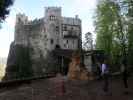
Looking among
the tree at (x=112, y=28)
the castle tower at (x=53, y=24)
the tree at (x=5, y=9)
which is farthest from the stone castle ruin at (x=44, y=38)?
the tree at (x=5, y=9)

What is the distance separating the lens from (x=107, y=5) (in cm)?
3484

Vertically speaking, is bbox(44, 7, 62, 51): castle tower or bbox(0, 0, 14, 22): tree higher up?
bbox(44, 7, 62, 51): castle tower

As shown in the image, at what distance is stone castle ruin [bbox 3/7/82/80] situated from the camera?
72.9 m

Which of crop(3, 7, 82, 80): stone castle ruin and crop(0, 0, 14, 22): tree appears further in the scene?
crop(3, 7, 82, 80): stone castle ruin

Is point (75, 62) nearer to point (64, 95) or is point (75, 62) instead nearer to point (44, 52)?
point (64, 95)

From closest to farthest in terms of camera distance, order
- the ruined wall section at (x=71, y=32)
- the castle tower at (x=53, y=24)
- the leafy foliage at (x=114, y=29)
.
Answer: the leafy foliage at (x=114, y=29) → the castle tower at (x=53, y=24) → the ruined wall section at (x=71, y=32)

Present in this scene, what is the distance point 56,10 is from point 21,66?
697 inches

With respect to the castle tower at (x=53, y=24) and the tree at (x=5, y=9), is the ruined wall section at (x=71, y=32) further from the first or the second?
the tree at (x=5, y=9)

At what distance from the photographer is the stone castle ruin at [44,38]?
239ft

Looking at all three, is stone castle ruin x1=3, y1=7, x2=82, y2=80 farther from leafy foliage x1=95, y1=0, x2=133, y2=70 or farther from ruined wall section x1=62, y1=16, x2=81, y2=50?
leafy foliage x1=95, y1=0, x2=133, y2=70

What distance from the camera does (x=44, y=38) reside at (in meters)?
75.4

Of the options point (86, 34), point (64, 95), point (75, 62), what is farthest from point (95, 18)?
point (86, 34)

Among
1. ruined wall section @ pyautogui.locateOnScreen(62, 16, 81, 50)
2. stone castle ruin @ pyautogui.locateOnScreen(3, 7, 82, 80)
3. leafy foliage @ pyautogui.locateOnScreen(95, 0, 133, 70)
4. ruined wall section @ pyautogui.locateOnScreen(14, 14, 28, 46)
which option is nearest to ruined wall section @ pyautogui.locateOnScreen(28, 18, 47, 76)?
stone castle ruin @ pyautogui.locateOnScreen(3, 7, 82, 80)

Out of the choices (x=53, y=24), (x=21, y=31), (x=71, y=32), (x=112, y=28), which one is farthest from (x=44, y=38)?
(x=112, y=28)
